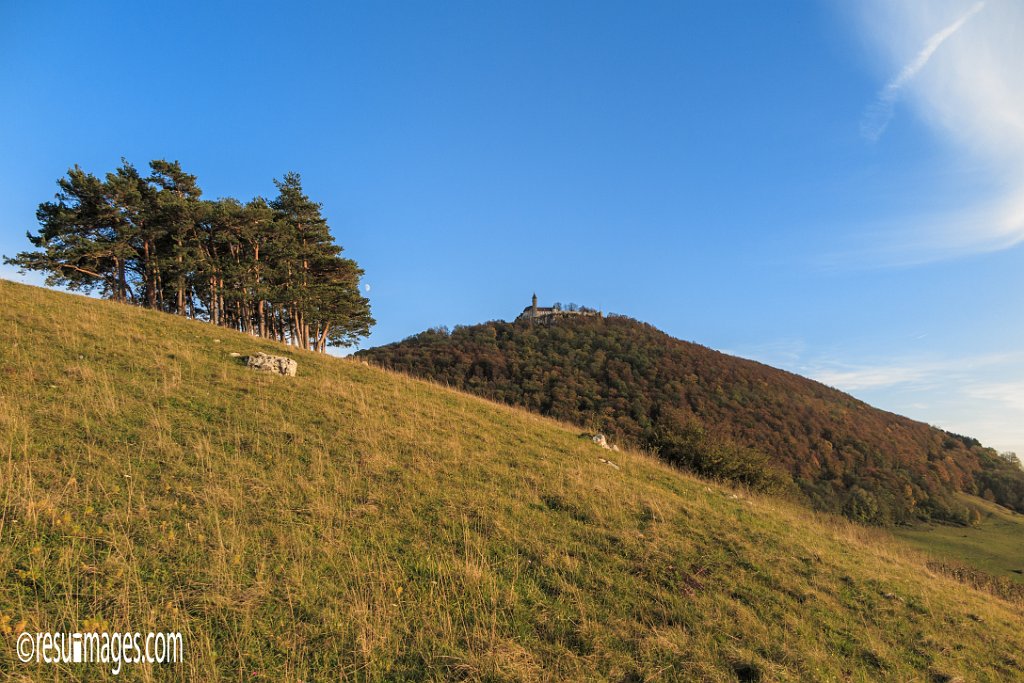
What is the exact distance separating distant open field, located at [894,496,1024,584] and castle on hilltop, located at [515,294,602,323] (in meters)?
61.6

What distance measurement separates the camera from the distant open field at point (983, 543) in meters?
18.1

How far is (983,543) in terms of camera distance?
22.7m

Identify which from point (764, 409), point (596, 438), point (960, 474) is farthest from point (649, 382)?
point (596, 438)

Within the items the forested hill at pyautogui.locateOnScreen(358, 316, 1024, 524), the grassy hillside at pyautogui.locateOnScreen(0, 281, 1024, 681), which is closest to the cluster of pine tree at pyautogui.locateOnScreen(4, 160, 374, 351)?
the forested hill at pyautogui.locateOnScreen(358, 316, 1024, 524)

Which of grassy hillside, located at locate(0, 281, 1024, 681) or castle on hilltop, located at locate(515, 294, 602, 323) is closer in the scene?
grassy hillside, located at locate(0, 281, 1024, 681)

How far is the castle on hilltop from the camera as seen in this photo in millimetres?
86250

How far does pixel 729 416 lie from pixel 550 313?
157 feet

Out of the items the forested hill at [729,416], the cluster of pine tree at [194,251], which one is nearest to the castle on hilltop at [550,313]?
the forested hill at [729,416]

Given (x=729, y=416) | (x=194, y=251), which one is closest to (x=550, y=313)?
(x=729, y=416)

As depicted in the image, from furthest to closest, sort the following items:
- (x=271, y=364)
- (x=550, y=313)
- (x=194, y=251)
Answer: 1. (x=550, y=313)
2. (x=194, y=251)
3. (x=271, y=364)

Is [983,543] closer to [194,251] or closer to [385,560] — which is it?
[385,560]

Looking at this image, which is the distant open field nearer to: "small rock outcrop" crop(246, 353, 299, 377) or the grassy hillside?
the grassy hillside

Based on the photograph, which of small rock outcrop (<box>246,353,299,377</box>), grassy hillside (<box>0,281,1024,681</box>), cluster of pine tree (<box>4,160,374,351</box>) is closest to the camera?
grassy hillside (<box>0,281,1024,681</box>)

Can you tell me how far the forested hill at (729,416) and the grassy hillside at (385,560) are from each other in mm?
13571
